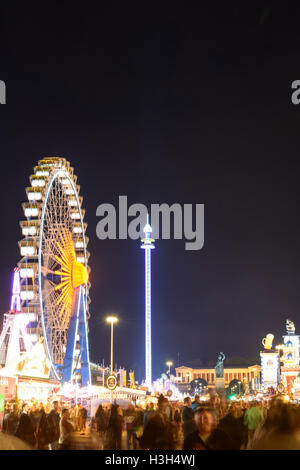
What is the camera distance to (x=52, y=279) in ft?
139

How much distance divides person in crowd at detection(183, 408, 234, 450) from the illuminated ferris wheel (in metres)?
34.2

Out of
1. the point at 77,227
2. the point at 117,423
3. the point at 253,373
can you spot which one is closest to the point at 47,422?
the point at 117,423

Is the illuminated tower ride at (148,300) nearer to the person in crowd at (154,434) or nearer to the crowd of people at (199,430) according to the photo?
the crowd of people at (199,430)

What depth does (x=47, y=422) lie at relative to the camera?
12.4 m

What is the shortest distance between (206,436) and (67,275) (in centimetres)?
3711

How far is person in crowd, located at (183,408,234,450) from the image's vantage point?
6207mm

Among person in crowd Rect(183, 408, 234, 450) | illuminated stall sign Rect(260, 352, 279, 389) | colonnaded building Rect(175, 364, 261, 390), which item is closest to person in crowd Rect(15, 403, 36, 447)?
person in crowd Rect(183, 408, 234, 450)

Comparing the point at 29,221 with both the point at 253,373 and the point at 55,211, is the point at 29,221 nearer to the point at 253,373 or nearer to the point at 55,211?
the point at 55,211

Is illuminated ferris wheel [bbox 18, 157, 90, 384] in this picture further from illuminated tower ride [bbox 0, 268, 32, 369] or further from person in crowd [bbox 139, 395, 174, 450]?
person in crowd [bbox 139, 395, 174, 450]

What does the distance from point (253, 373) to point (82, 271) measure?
145 m

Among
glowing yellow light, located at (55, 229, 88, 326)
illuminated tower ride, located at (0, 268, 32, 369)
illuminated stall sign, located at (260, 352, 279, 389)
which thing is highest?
glowing yellow light, located at (55, 229, 88, 326)

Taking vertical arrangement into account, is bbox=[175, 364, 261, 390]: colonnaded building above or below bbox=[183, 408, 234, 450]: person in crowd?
below

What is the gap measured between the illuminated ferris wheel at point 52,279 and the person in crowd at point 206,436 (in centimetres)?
3422
